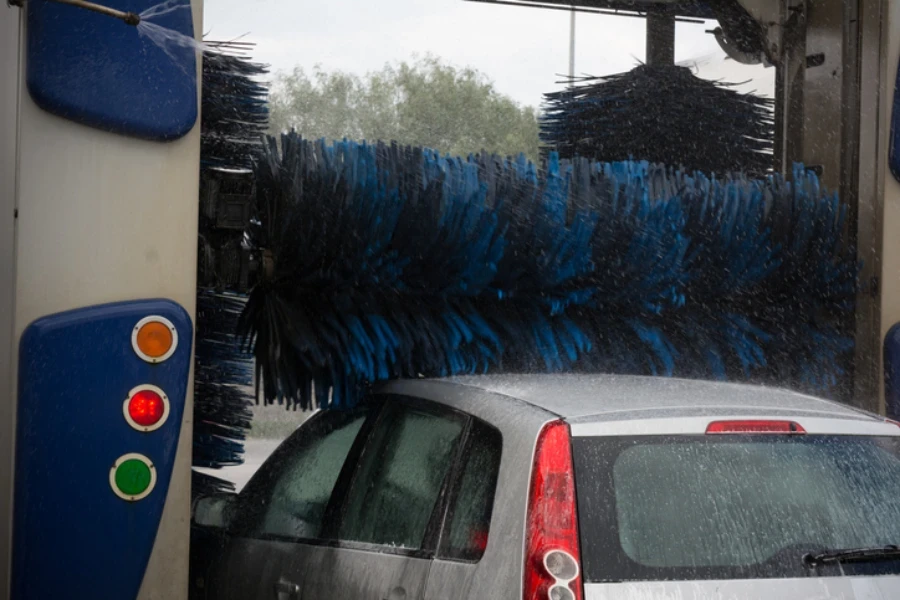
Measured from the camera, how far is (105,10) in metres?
2.60

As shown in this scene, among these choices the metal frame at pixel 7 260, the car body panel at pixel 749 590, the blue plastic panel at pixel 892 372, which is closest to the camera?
the car body panel at pixel 749 590

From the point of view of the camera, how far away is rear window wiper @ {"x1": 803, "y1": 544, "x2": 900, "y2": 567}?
2357 millimetres

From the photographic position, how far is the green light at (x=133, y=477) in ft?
8.88

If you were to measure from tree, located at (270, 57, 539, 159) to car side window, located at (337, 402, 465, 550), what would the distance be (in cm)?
85

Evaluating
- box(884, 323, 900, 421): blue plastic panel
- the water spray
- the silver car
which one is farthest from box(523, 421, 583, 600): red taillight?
box(884, 323, 900, 421): blue plastic panel

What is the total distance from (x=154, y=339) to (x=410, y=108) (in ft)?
4.86

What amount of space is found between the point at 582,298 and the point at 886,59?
1215 mm

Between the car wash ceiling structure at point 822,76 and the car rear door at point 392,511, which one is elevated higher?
the car wash ceiling structure at point 822,76

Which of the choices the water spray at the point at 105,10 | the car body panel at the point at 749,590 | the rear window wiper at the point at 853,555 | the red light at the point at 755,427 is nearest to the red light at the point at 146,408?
the water spray at the point at 105,10

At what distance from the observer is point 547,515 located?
2.34m

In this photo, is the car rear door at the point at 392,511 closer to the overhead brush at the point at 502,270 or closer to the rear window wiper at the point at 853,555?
the overhead brush at the point at 502,270

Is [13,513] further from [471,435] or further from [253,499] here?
[253,499]

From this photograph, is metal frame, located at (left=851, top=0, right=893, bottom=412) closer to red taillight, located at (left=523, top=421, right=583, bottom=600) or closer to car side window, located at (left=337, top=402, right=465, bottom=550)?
car side window, located at (left=337, top=402, right=465, bottom=550)

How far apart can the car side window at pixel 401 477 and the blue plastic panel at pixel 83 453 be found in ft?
1.73
